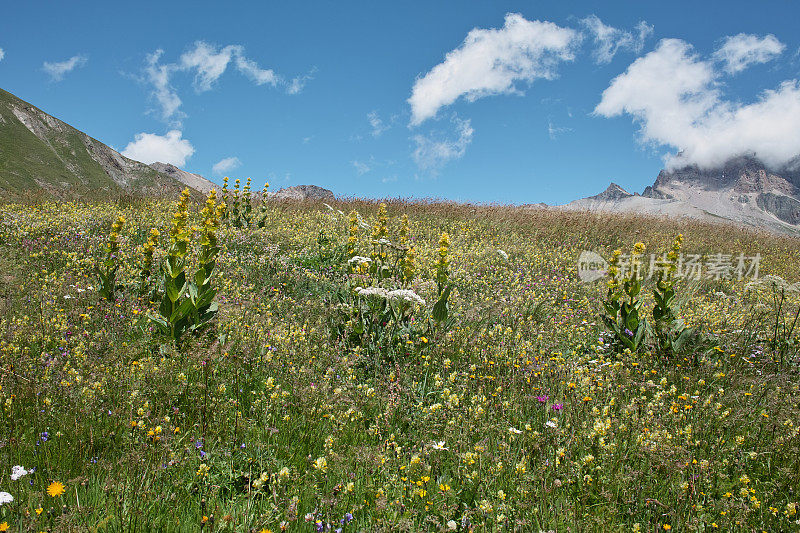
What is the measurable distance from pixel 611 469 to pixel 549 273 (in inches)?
336

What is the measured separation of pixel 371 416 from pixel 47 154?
202 metres

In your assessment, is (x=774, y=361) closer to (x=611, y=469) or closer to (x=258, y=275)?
(x=611, y=469)

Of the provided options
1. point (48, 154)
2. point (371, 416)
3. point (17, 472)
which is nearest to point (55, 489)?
point (17, 472)

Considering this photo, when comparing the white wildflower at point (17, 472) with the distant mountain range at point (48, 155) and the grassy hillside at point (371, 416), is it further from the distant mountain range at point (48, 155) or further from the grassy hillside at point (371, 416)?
the distant mountain range at point (48, 155)

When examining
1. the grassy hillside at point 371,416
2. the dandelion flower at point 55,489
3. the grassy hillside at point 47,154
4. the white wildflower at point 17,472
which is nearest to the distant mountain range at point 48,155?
the grassy hillside at point 47,154

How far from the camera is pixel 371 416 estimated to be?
3.32 metres

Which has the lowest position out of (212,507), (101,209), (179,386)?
(212,507)

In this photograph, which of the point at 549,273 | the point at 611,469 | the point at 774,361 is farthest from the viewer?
the point at 549,273

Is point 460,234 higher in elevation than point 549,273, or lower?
higher

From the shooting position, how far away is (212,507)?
220cm

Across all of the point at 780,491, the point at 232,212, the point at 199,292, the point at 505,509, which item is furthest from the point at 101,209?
the point at 780,491

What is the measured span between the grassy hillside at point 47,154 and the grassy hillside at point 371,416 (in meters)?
124

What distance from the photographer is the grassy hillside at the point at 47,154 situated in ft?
431

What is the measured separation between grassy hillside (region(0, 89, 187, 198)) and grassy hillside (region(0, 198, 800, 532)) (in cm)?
12444
